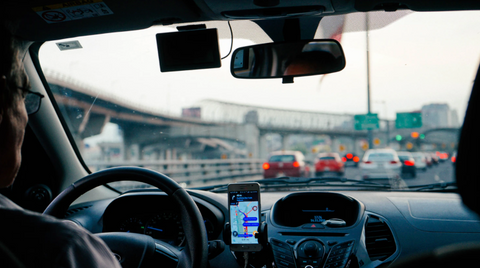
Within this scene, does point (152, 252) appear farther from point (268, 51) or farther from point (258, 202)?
point (268, 51)

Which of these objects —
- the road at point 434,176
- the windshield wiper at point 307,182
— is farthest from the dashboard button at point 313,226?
the road at point 434,176

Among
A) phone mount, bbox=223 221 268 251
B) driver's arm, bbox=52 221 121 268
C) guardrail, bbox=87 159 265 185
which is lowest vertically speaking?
phone mount, bbox=223 221 268 251

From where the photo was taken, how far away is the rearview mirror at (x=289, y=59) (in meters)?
3.46

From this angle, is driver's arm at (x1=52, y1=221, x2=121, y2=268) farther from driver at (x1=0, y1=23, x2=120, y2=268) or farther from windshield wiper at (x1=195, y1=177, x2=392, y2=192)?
windshield wiper at (x1=195, y1=177, x2=392, y2=192)

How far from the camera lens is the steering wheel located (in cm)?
223

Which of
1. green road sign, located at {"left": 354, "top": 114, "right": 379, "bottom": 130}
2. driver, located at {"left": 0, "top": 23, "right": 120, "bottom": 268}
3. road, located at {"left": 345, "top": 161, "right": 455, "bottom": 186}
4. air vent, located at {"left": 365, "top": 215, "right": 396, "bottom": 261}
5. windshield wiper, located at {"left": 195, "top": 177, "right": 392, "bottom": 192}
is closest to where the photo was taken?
driver, located at {"left": 0, "top": 23, "right": 120, "bottom": 268}

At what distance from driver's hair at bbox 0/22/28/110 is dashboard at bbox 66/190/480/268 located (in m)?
2.21

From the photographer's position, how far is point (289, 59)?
138 inches

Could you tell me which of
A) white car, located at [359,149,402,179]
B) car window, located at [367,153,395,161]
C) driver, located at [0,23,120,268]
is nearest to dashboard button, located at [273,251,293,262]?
driver, located at [0,23,120,268]

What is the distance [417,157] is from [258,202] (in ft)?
88.4

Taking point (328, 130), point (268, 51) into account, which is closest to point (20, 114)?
point (268, 51)

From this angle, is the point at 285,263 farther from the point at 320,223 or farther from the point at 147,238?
the point at 147,238

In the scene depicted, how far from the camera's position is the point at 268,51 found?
3518mm

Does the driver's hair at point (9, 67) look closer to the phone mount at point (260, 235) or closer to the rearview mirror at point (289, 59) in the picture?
the phone mount at point (260, 235)
